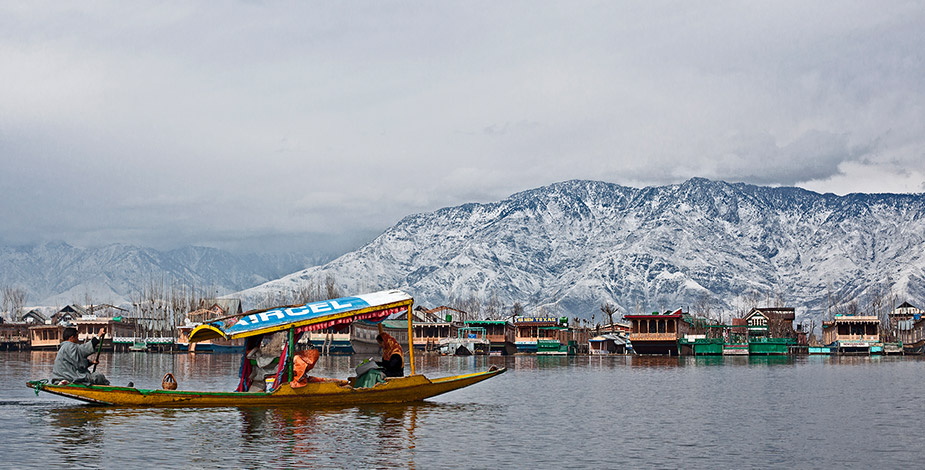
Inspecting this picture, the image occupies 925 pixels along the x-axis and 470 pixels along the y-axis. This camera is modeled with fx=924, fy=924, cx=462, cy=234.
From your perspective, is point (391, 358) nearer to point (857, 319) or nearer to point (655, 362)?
point (655, 362)

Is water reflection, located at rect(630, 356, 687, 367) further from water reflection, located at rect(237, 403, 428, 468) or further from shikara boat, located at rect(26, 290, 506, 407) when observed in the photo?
shikara boat, located at rect(26, 290, 506, 407)

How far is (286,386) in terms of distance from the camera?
3459cm

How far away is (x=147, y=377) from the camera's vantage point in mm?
64625

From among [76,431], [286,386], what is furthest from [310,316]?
[76,431]

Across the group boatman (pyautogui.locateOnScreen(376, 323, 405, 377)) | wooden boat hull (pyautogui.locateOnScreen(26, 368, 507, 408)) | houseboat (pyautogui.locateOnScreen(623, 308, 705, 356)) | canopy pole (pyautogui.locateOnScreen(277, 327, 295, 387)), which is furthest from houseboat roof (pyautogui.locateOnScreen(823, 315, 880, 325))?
canopy pole (pyautogui.locateOnScreen(277, 327, 295, 387))

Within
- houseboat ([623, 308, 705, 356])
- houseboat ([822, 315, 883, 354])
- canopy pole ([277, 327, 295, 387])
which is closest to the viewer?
canopy pole ([277, 327, 295, 387])

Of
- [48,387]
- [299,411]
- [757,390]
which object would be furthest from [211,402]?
[757,390]

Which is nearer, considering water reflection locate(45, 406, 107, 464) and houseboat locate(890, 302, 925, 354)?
water reflection locate(45, 406, 107, 464)

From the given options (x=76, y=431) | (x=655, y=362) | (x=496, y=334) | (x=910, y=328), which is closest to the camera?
(x=76, y=431)

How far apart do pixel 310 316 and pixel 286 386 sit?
2.75 meters

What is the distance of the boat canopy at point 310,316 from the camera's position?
33.8m

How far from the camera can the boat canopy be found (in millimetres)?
33812

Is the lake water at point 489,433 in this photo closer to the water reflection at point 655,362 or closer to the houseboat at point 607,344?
the water reflection at point 655,362

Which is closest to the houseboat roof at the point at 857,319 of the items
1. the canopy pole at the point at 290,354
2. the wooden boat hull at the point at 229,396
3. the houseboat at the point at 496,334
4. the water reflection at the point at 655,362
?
the water reflection at the point at 655,362
